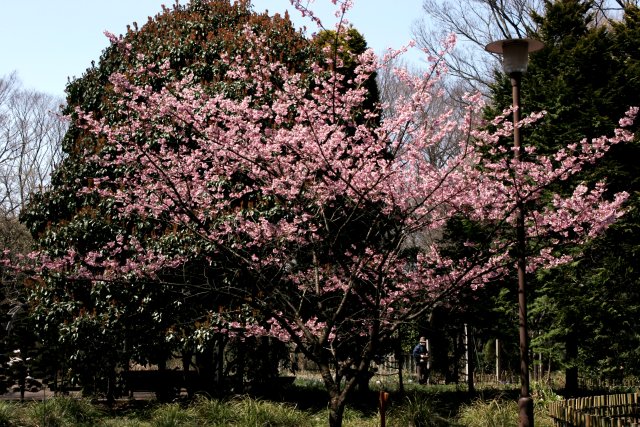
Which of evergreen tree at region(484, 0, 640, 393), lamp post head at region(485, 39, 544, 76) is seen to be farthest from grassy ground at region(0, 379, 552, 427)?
lamp post head at region(485, 39, 544, 76)

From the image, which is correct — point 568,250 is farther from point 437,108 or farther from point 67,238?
point 437,108

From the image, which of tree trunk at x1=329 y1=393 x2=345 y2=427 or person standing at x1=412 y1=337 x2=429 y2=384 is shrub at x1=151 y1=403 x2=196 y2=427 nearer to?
tree trunk at x1=329 y1=393 x2=345 y2=427

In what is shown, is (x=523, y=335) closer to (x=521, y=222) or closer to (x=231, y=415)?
(x=521, y=222)

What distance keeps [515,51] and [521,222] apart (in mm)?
2151

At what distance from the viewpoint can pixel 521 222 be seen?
314 inches

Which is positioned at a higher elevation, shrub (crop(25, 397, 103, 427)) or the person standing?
the person standing

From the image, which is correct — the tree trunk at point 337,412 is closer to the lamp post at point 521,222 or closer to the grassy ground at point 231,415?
the lamp post at point 521,222

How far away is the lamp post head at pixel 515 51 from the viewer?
8.30 meters

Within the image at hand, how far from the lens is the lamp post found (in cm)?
784

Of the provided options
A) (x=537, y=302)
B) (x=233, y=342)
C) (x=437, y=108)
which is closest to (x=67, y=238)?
(x=233, y=342)

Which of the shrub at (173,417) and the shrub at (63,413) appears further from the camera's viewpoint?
the shrub at (63,413)

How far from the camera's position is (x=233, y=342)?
12953 mm

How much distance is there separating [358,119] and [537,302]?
627 cm

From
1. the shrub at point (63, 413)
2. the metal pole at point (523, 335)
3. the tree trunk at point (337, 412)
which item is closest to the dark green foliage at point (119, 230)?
the shrub at point (63, 413)
